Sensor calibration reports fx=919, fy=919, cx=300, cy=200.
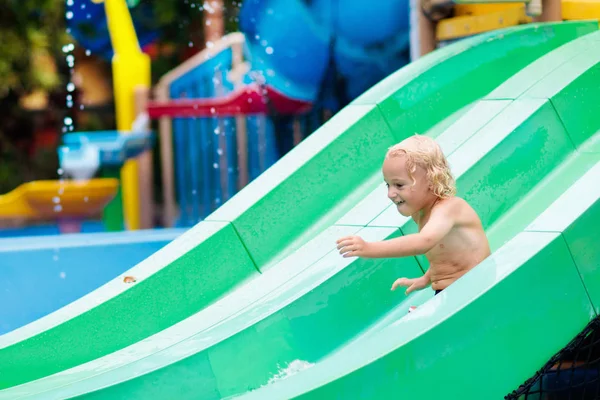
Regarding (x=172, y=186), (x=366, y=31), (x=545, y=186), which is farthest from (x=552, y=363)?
(x=172, y=186)

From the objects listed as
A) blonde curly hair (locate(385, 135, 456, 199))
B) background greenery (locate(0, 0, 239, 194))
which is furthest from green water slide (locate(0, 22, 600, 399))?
background greenery (locate(0, 0, 239, 194))

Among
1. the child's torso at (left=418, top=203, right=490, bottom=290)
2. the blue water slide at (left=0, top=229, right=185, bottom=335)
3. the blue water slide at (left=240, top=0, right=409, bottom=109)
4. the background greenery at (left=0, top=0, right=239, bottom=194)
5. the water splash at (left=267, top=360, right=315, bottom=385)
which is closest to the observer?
the child's torso at (left=418, top=203, right=490, bottom=290)

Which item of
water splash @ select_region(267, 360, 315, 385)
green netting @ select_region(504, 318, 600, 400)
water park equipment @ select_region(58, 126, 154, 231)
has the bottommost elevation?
green netting @ select_region(504, 318, 600, 400)

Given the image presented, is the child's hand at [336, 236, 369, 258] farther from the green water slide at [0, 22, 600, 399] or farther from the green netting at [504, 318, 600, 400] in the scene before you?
the green netting at [504, 318, 600, 400]

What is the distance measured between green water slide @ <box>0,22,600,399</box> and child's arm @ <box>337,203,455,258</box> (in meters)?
0.15

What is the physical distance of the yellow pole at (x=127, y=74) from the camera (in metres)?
6.78

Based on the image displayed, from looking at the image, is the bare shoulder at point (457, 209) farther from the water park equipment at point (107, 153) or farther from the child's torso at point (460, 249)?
the water park equipment at point (107, 153)

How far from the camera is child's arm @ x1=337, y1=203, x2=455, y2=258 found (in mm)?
2236

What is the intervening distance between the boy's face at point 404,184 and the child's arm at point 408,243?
0.20 feet

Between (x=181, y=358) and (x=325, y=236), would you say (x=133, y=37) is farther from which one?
(x=181, y=358)

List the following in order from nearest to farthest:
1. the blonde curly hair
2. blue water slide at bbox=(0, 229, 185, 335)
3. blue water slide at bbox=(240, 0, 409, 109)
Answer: the blonde curly hair → blue water slide at bbox=(0, 229, 185, 335) → blue water slide at bbox=(240, 0, 409, 109)

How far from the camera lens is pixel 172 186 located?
677 centimetres

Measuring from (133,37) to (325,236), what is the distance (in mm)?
4138

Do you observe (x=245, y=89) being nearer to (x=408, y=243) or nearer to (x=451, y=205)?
(x=451, y=205)
